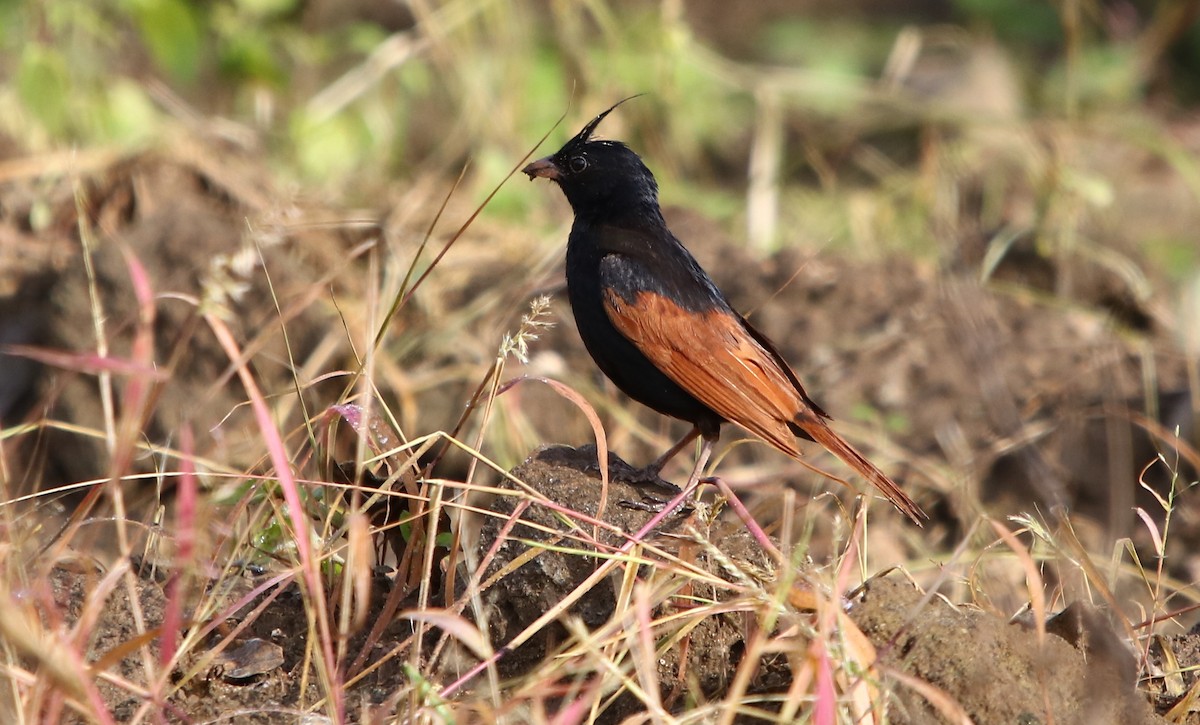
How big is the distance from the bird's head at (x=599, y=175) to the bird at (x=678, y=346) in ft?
0.18

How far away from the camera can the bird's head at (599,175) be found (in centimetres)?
435

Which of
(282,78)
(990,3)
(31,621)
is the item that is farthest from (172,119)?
(990,3)

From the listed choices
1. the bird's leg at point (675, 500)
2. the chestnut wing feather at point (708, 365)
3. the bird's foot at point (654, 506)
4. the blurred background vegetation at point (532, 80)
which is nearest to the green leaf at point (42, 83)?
the blurred background vegetation at point (532, 80)

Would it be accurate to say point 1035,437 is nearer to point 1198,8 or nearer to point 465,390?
point 465,390

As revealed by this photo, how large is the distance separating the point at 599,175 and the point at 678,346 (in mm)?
704

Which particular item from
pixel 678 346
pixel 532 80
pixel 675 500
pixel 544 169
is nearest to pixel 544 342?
pixel 544 169

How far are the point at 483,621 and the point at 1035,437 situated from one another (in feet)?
12.2

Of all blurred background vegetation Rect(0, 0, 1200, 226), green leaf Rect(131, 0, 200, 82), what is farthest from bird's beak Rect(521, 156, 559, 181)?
green leaf Rect(131, 0, 200, 82)

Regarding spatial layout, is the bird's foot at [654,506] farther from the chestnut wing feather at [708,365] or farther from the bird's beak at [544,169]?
the bird's beak at [544,169]

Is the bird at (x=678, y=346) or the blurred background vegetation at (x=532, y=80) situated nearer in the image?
the bird at (x=678, y=346)

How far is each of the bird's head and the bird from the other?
0.05 meters

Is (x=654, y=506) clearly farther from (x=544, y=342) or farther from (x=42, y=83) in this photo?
(x=42, y=83)

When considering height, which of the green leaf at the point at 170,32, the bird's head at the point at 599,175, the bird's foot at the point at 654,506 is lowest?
the bird's foot at the point at 654,506

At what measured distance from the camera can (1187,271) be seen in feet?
27.3
